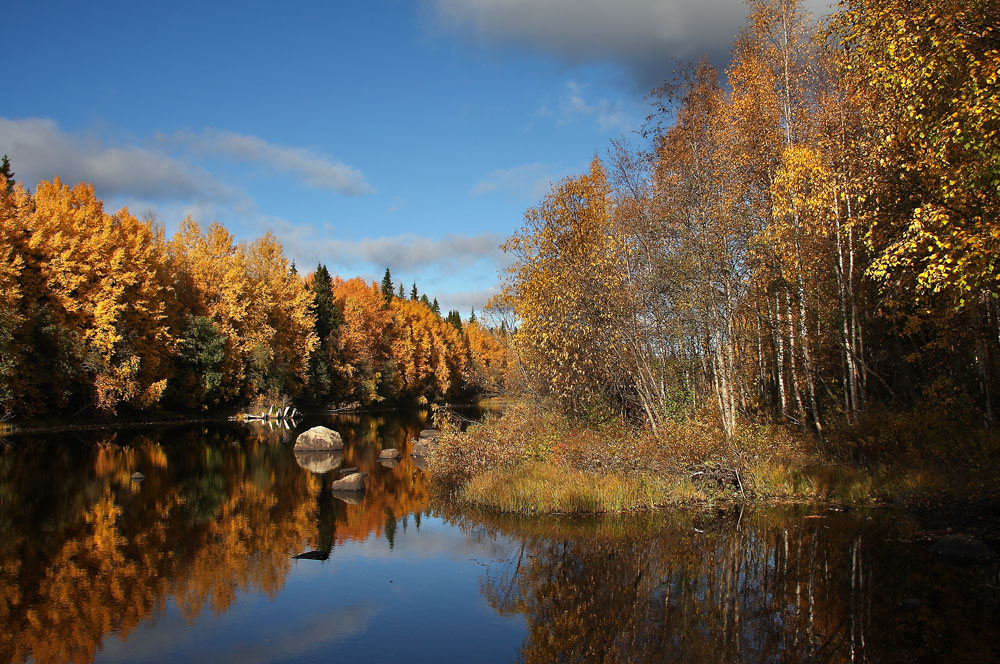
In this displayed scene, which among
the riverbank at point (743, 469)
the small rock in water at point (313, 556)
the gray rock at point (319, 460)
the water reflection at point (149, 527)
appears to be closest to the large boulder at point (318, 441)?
the gray rock at point (319, 460)

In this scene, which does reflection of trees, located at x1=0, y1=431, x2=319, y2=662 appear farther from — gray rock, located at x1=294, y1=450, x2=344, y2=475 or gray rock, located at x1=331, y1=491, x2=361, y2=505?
gray rock, located at x1=331, y1=491, x2=361, y2=505

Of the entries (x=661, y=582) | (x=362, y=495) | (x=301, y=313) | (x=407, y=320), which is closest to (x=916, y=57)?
(x=661, y=582)

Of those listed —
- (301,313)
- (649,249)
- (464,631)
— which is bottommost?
(464,631)

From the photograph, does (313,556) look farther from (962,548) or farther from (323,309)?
(323,309)

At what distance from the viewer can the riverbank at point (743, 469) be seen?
14.6 m

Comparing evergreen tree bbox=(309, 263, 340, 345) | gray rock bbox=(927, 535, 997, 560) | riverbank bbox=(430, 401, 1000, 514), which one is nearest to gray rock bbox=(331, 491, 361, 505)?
riverbank bbox=(430, 401, 1000, 514)

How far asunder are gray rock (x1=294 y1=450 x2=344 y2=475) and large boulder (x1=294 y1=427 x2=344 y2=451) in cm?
33

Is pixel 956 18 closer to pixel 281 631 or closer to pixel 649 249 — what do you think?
pixel 649 249

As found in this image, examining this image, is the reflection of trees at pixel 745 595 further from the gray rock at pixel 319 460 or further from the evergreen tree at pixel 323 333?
the evergreen tree at pixel 323 333

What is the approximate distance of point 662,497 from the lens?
52.7 ft

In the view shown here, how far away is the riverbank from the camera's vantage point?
1457 cm

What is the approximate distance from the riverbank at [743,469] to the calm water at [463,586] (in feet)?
2.76

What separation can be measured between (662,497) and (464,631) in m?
7.80

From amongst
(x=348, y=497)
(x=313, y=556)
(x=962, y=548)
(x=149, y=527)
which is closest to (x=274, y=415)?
(x=348, y=497)
